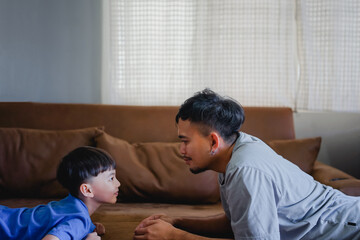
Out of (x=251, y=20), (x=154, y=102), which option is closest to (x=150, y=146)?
(x=154, y=102)

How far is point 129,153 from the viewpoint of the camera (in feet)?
7.66

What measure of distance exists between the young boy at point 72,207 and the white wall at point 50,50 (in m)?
1.37

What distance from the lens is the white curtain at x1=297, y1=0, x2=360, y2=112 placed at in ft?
8.97

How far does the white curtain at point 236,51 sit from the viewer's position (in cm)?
277

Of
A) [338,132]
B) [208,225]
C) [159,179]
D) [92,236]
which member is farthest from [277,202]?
[338,132]

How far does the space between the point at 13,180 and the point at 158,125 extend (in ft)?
2.88

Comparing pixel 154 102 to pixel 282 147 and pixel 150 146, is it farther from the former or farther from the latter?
pixel 282 147

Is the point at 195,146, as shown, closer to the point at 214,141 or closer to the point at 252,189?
the point at 214,141

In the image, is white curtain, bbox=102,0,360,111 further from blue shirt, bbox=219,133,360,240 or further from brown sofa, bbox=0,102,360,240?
blue shirt, bbox=219,133,360,240

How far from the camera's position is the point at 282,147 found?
237 centimetres

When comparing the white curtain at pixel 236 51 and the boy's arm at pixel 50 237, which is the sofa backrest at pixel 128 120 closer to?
the white curtain at pixel 236 51

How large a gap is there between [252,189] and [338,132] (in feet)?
6.52

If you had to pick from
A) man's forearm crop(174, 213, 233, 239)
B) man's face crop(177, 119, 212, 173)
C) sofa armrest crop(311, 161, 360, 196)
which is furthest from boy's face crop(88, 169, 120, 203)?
sofa armrest crop(311, 161, 360, 196)

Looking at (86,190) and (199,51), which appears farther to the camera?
(199,51)
